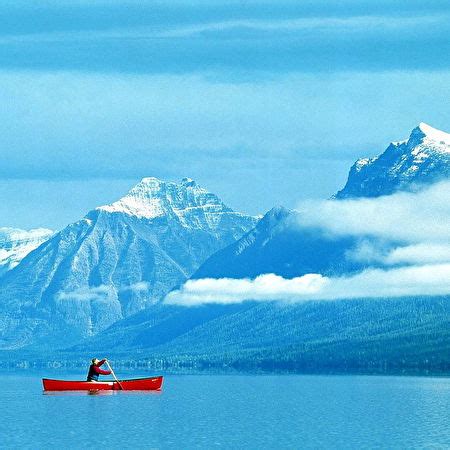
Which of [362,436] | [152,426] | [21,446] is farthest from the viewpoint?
[152,426]

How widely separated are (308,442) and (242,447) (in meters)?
10.0

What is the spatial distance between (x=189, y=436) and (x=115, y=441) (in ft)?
41.6

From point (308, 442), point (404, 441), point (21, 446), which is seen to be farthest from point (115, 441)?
point (404, 441)

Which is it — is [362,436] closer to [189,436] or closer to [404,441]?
[404,441]

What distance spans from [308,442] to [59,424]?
42.2 metres

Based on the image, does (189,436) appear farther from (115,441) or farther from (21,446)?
(21,446)

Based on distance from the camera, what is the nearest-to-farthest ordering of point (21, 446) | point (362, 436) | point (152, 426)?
point (21, 446)
point (362, 436)
point (152, 426)

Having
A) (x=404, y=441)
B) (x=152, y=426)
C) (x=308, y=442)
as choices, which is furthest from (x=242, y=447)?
(x=152, y=426)

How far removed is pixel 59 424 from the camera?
195 meters

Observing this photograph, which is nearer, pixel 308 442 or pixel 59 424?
pixel 308 442

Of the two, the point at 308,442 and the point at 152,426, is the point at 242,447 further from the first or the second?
the point at 152,426

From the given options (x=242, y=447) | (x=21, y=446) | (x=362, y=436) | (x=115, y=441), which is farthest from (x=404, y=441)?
(x=21, y=446)

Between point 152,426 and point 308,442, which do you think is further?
point 152,426

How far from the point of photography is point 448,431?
183250 millimetres
